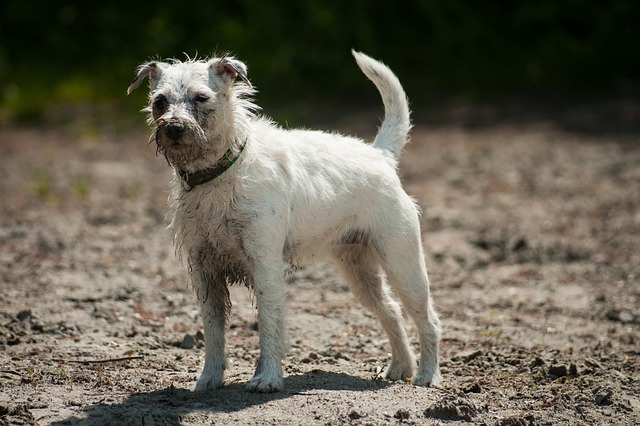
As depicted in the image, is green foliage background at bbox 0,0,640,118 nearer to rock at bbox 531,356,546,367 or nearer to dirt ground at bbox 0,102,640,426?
dirt ground at bbox 0,102,640,426

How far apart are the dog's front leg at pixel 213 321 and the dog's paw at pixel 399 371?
1124 millimetres

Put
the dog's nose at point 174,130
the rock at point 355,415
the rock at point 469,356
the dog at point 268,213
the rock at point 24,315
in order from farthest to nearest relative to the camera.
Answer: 1. the rock at point 24,315
2. the rock at point 469,356
3. the dog at point 268,213
4. the dog's nose at point 174,130
5. the rock at point 355,415

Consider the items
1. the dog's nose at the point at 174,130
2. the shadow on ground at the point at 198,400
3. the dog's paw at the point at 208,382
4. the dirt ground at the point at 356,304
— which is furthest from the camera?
the dog's paw at the point at 208,382

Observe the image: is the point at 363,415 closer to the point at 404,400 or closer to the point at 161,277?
the point at 404,400

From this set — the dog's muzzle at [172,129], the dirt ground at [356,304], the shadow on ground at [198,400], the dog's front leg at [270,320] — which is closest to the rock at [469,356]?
the dirt ground at [356,304]

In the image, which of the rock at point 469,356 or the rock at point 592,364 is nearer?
the rock at point 592,364

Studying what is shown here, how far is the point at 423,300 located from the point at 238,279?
1216 mm

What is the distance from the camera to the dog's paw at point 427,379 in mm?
5753

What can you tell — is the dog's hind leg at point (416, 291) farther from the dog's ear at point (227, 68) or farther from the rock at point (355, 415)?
the dog's ear at point (227, 68)

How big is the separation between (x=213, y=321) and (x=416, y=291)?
1291mm

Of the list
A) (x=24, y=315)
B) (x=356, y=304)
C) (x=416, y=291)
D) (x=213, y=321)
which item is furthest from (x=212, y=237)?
(x=356, y=304)

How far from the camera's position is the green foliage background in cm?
1506

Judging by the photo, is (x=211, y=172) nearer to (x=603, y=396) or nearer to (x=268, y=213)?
(x=268, y=213)

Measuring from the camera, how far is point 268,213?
5254 millimetres
